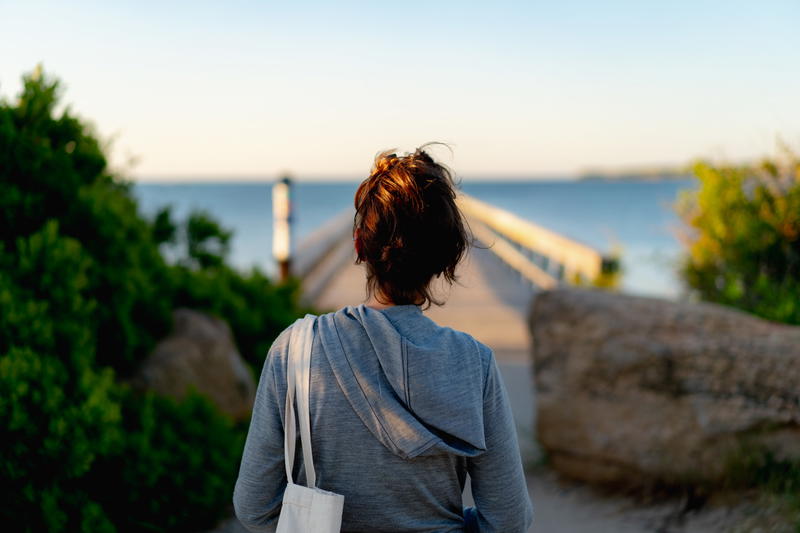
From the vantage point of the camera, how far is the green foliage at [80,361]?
117 inches

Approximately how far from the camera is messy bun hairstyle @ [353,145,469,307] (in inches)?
64.7

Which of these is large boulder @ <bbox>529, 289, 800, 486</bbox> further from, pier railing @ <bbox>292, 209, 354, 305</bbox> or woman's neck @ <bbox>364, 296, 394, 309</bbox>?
pier railing @ <bbox>292, 209, 354, 305</bbox>

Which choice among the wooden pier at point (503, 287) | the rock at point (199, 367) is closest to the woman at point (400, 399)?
the rock at point (199, 367)

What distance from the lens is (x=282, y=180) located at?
11.1 m

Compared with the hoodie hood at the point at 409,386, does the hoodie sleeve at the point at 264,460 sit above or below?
below

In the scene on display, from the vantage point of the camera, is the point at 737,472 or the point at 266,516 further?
the point at 737,472

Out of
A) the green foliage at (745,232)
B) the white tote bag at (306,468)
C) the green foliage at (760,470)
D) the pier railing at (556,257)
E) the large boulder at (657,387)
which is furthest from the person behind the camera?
the pier railing at (556,257)

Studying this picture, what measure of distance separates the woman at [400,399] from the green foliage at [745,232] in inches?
198

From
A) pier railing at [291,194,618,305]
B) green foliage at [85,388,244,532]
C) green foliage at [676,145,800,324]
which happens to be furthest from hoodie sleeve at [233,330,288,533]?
green foliage at [676,145,800,324]

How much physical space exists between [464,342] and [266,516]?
2.30 feet

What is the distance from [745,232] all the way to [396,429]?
605 centimetres

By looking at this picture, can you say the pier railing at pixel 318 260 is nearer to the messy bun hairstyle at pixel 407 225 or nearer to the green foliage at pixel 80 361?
the green foliage at pixel 80 361

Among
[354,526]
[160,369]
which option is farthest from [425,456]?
[160,369]

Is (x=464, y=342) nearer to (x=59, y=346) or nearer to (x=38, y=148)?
(x=59, y=346)
